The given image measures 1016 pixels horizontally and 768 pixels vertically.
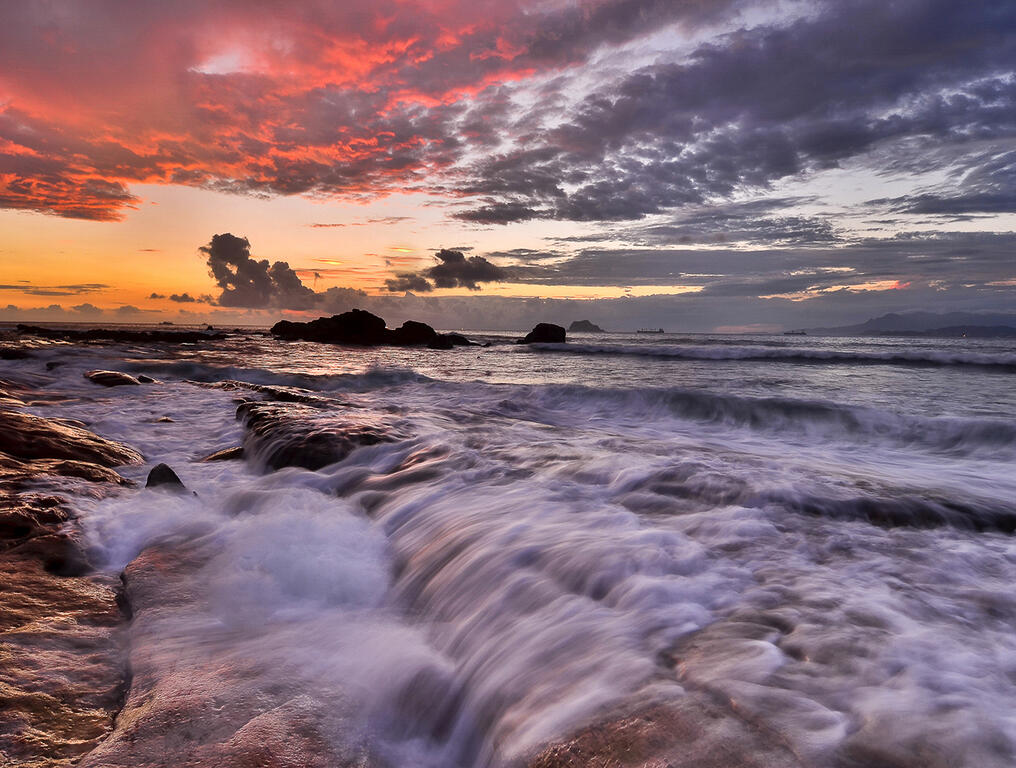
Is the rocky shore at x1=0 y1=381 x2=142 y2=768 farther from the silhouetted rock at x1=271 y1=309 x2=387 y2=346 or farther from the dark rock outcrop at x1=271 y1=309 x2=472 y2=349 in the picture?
the silhouetted rock at x1=271 y1=309 x2=387 y2=346

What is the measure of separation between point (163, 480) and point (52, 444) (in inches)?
62.6

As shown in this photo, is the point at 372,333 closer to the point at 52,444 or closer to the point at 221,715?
the point at 52,444

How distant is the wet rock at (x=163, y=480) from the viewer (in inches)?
201

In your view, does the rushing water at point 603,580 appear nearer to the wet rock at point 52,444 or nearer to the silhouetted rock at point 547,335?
the wet rock at point 52,444

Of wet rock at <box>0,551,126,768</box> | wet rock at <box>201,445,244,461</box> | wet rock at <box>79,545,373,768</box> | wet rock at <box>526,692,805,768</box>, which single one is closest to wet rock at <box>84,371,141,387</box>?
wet rock at <box>201,445,244,461</box>

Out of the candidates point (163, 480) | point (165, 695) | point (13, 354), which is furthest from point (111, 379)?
point (165, 695)

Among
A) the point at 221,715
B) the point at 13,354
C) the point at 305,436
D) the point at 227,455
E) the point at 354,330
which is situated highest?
the point at 354,330

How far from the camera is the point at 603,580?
3.23m

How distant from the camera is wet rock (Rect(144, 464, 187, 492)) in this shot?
5.10 meters

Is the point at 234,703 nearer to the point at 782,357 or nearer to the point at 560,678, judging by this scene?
the point at 560,678

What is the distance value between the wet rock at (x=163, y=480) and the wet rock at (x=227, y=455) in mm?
1640

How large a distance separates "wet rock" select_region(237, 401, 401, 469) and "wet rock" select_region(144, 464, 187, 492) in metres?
1.17

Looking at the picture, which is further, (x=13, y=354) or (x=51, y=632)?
(x=13, y=354)

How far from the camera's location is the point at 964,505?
480 centimetres
